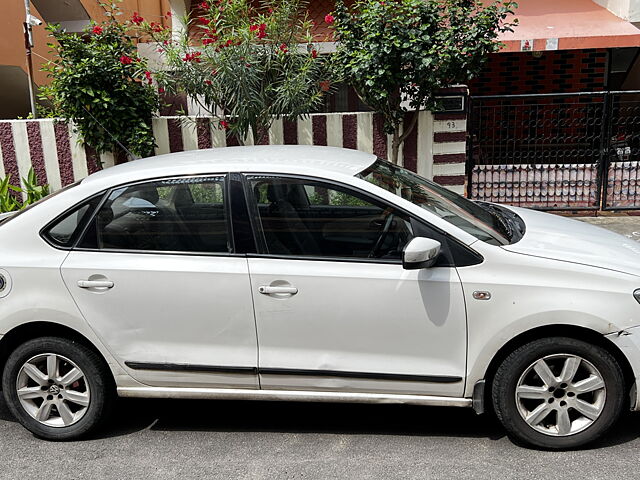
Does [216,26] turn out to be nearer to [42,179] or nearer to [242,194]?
[42,179]

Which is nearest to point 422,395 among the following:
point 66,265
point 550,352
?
point 550,352

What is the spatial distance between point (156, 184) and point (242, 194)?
0.54 metres

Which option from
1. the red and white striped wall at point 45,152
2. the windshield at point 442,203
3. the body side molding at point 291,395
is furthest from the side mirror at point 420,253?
the red and white striped wall at point 45,152

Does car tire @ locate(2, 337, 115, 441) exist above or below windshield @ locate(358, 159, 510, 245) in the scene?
below

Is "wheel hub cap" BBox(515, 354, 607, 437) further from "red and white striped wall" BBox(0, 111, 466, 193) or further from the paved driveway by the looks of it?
"red and white striped wall" BBox(0, 111, 466, 193)

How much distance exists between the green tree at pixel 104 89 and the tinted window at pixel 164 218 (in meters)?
3.90

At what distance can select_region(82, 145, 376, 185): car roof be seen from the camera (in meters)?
3.95

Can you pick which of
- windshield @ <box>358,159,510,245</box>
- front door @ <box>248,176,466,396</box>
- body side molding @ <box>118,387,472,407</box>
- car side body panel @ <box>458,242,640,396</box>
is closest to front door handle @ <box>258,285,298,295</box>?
front door @ <box>248,176,466,396</box>

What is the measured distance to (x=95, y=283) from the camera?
382 cm

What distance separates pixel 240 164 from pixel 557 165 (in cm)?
643

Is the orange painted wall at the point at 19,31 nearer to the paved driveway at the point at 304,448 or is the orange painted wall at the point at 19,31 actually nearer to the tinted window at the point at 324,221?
the tinted window at the point at 324,221

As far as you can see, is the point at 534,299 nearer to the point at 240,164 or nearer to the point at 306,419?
the point at 306,419

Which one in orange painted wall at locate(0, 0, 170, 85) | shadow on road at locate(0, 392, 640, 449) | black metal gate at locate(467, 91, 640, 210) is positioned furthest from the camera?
orange painted wall at locate(0, 0, 170, 85)

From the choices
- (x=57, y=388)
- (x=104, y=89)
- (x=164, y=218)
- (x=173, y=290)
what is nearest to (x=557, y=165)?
(x=104, y=89)
